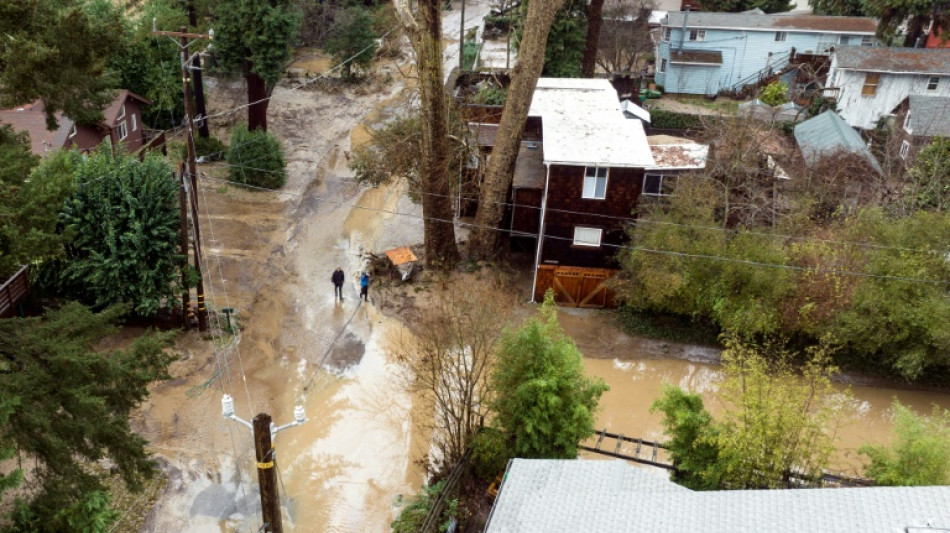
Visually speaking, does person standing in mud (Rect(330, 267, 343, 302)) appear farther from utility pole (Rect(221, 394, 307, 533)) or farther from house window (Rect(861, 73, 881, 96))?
house window (Rect(861, 73, 881, 96))

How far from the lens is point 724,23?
47.6 m

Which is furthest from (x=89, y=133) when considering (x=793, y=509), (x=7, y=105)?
(x=793, y=509)

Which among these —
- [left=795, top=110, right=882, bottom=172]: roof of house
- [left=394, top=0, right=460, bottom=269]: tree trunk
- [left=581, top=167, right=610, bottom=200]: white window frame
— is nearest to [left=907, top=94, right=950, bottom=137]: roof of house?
[left=795, top=110, right=882, bottom=172]: roof of house

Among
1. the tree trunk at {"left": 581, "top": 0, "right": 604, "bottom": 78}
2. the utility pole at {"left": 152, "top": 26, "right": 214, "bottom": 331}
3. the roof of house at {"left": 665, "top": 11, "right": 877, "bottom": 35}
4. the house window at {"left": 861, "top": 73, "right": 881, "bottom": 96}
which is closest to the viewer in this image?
the utility pole at {"left": 152, "top": 26, "right": 214, "bottom": 331}

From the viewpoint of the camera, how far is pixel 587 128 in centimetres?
2731

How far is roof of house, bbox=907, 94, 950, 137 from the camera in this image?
34406 mm

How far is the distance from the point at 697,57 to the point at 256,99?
26.8 metres

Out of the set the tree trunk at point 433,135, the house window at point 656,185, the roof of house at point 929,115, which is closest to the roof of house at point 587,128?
the house window at point 656,185

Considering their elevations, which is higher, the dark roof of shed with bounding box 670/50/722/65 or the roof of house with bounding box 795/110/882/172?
the dark roof of shed with bounding box 670/50/722/65

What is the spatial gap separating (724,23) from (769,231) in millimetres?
26219

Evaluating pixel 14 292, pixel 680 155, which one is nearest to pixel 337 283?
pixel 14 292

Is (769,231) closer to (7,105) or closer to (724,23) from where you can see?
(7,105)

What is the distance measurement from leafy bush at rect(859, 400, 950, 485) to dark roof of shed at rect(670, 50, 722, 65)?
34380 millimetres

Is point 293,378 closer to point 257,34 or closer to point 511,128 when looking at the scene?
point 511,128
